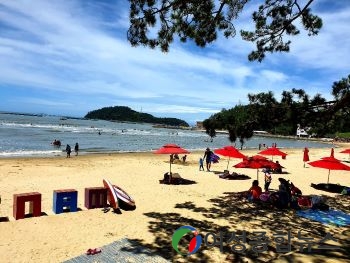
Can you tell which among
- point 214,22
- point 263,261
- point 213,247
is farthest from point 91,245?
point 214,22

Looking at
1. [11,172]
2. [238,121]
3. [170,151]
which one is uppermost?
[238,121]

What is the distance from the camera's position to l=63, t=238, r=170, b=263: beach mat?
25.4 feet

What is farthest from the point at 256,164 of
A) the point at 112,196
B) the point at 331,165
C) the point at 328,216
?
the point at 112,196

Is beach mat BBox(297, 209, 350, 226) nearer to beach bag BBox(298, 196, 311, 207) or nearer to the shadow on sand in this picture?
the shadow on sand

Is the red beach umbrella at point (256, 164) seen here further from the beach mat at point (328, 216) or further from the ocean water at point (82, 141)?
the ocean water at point (82, 141)

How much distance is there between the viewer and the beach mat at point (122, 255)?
7.74m

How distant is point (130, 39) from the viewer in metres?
9.95

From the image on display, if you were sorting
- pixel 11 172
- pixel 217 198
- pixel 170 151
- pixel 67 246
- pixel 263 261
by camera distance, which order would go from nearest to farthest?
pixel 263 261 < pixel 67 246 < pixel 217 198 < pixel 170 151 < pixel 11 172

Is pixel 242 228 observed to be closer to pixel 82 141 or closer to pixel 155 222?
pixel 155 222

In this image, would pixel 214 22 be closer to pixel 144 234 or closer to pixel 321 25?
pixel 321 25

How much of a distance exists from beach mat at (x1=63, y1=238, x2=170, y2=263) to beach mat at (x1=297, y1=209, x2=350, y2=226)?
6748 millimetres

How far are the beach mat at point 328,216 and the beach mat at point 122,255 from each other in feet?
22.1

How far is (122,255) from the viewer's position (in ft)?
26.4

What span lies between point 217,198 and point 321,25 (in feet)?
27.0
